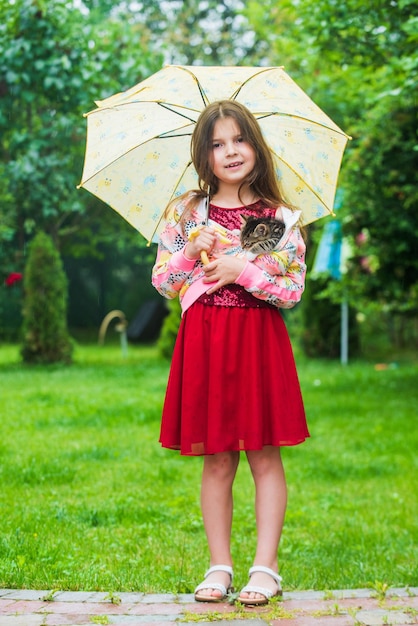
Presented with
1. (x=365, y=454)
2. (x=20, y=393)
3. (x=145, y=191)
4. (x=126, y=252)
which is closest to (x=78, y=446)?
(x=365, y=454)

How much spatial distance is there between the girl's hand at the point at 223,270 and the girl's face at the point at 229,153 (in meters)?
0.31

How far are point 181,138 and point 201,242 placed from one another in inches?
22.1

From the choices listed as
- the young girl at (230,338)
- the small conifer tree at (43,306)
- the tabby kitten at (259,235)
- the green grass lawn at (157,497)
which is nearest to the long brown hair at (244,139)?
the young girl at (230,338)

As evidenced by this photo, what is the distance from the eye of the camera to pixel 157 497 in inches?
205

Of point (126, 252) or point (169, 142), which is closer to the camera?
point (169, 142)

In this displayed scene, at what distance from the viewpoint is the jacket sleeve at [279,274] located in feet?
9.68

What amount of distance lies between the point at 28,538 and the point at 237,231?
1.76 metres

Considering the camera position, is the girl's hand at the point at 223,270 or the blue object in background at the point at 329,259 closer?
the girl's hand at the point at 223,270

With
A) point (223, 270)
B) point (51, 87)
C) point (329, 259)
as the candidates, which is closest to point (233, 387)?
point (223, 270)

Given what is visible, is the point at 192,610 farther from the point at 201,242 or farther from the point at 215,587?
the point at 201,242

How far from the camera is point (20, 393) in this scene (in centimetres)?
898

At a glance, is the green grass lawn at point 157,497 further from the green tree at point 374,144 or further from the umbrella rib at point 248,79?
the umbrella rib at point 248,79

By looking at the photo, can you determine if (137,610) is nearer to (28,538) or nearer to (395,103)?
(28,538)

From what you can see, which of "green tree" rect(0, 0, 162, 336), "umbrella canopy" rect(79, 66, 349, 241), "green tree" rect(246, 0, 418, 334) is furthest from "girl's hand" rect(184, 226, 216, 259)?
"green tree" rect(0, 0, 162, 336)
